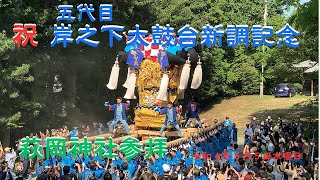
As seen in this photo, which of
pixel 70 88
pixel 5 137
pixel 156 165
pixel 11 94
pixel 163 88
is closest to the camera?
pixel 156 165

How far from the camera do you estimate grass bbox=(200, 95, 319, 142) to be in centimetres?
2325

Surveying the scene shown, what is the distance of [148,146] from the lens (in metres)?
10.4

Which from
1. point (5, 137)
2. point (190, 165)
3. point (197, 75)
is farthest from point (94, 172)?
point (5, 137)

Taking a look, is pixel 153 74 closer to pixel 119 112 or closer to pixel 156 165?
pixel 119 112

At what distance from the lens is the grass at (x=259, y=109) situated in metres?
23.2

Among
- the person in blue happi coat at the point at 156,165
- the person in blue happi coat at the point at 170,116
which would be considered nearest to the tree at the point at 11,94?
the person in blue happi coat at the point at 170,116

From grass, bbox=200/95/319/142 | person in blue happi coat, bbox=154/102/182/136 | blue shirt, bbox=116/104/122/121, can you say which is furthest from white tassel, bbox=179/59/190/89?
grass, bbox=200/95/319/142

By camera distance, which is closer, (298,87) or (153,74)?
(153,74)

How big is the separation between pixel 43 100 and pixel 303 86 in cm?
1849

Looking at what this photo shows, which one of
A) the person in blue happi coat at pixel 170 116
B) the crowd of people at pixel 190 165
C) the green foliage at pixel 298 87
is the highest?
the green foliage at pixel 298 87

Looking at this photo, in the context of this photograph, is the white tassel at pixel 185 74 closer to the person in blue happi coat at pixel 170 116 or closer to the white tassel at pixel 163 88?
the white tassel at pixel 163 88

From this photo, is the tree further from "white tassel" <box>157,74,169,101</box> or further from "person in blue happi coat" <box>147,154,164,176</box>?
"person in blue happi coat" <box>147,154,164,176</box>

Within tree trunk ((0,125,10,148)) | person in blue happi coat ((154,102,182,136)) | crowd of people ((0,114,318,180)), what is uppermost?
person in blue happi coat ((154,102,182,136))

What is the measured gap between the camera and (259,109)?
2591 centimetres
